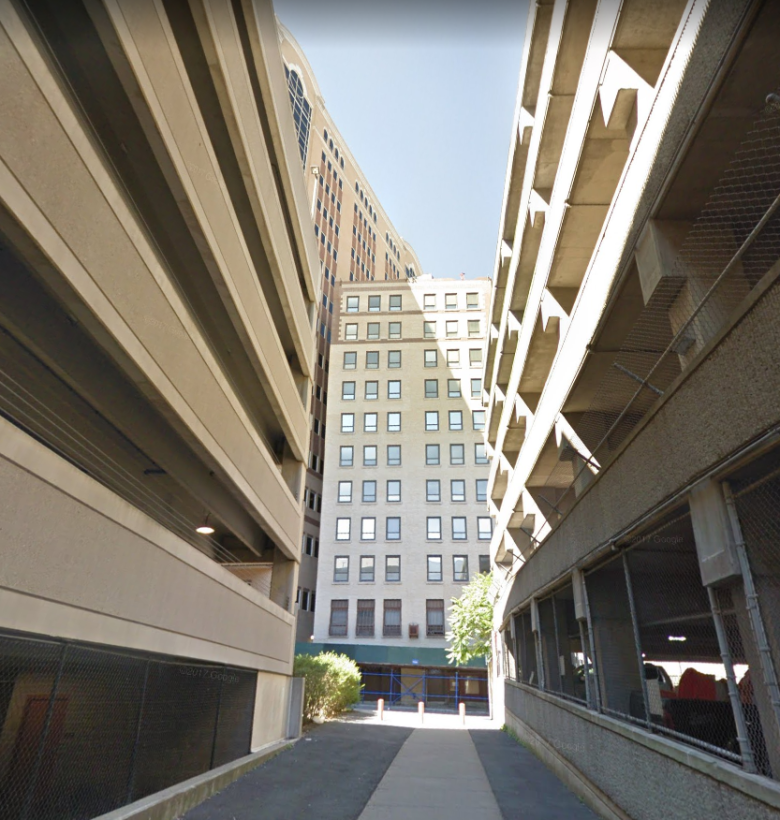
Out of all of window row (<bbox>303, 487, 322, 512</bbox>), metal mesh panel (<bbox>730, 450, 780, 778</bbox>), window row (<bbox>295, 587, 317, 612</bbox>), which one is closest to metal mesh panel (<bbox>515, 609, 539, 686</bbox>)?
metal mesh panel (<bbox>730, 450, 780, 778</bbox>)

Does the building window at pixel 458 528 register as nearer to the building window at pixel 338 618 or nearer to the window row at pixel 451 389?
the building window at pixel 338 618

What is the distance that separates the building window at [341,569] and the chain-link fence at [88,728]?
3448 centimetres

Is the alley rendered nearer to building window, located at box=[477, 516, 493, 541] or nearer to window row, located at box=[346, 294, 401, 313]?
building window, located at box=[477, 516, 493, 541]

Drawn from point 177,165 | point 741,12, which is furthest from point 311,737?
point 741,12

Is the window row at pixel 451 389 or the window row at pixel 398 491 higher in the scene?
the window row at pixel 451 389

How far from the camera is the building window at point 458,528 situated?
4491 centimetres

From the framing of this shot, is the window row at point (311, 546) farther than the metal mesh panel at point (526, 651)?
Yes

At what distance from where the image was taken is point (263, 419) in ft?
57.9

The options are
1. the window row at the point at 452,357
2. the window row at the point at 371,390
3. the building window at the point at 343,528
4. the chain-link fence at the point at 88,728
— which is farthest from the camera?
the window row at the point at 452,357

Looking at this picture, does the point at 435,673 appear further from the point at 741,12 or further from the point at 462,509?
the point at 741,12

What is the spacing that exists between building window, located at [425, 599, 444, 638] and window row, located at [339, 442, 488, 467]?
10.2 metres

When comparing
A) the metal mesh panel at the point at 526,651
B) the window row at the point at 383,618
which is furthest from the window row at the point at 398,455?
the metal mesh panel at the point at 526,651

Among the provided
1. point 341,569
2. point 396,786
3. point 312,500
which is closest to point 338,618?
point 341,569

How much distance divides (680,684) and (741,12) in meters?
8.11
